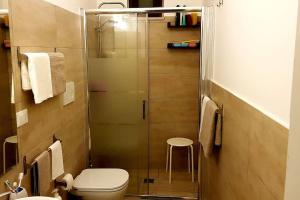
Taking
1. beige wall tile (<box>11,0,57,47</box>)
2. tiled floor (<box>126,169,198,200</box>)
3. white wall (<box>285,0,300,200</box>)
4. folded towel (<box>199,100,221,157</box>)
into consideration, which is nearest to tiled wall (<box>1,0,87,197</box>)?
beige wall tile (<box>11,0,57,47</box>)

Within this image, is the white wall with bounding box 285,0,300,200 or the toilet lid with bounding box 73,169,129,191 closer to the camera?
the white wall with bounding box 285,0,300,200

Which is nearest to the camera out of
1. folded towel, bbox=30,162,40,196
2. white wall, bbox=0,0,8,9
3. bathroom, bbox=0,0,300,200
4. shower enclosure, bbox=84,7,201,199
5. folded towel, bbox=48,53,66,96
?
bathroom, bbox=0,0,300,200

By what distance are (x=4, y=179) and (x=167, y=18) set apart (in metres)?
2.49

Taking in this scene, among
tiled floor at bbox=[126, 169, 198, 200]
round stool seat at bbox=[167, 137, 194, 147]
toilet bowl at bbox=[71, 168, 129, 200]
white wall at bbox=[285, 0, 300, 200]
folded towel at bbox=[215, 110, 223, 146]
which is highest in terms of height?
white wall at bbox=[285, 0, 300, 200]

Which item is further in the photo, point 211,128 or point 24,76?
point 211,128

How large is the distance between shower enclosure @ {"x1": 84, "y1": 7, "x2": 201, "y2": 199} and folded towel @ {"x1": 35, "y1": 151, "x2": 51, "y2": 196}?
3.89 feet

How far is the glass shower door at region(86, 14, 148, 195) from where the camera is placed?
9.84 ft

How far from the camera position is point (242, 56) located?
1670mm

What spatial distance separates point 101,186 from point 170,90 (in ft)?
5.01

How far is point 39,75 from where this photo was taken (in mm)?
1756

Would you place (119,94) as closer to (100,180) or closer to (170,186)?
(100,180)

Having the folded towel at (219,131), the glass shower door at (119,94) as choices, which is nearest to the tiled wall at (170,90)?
the glass shower door at (119,94)

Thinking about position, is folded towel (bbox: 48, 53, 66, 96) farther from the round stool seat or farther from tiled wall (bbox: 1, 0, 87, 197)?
the round stool seat

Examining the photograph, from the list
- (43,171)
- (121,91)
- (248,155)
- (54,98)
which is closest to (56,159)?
(43,171)
